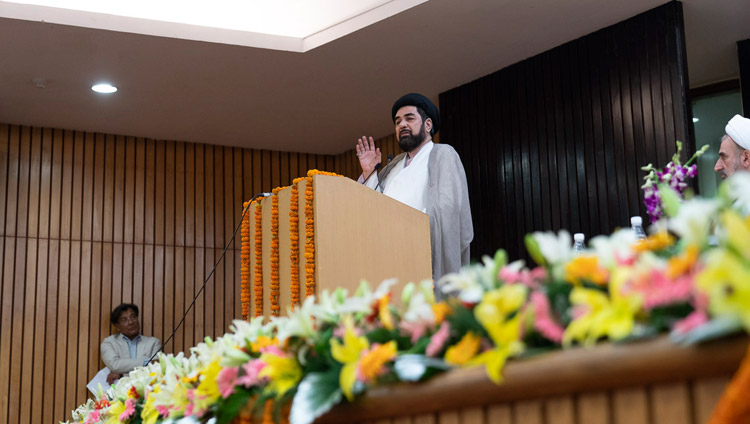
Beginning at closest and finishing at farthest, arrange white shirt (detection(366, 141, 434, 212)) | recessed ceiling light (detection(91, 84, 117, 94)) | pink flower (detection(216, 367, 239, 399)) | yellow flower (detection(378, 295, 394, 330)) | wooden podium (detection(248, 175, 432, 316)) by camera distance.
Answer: yellow flower (detection(378, 295, 394, 330)) < pink flower (detection(216, 367, 239, 399)) < wooden podium (detection(248, 175, 432, 316)) < white shirt (detection(366, 141, 434, 212)) < recessed ceiling light (detection(91, 84, 117, 94))

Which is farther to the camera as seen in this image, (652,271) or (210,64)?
(210,64)

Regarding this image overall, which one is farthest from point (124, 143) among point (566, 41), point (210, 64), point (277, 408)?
point (277, 408)

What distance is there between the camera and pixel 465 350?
5.08ft

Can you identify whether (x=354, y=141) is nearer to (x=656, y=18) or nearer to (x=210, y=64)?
(x=210, y=64)

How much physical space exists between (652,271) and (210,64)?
586cm

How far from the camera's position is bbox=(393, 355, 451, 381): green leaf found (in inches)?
63.0

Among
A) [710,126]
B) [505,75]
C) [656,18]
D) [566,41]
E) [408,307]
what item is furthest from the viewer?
[710,126]

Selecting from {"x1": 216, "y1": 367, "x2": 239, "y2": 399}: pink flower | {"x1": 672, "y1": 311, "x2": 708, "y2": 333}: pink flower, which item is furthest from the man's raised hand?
{"x1": 672, "y1": 311, "x2": 708, "y2": 333}: pink flower

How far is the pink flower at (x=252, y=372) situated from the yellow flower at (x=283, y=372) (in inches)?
3.6

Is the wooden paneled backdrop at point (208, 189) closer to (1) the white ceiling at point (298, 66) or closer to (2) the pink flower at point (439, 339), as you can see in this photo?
(1) the white ceiling at point (298, 66)

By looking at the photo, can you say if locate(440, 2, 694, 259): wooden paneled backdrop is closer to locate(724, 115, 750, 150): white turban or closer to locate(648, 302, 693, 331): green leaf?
locate(724, 115, 750, 150): white turban

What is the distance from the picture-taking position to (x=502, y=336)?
4.85 feet

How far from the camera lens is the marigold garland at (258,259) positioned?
386 cm

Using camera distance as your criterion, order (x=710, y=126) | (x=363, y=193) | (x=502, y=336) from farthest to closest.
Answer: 1. (x=710, y=126)
2. (x=363, y=193)
3. (x=502, y=336)
